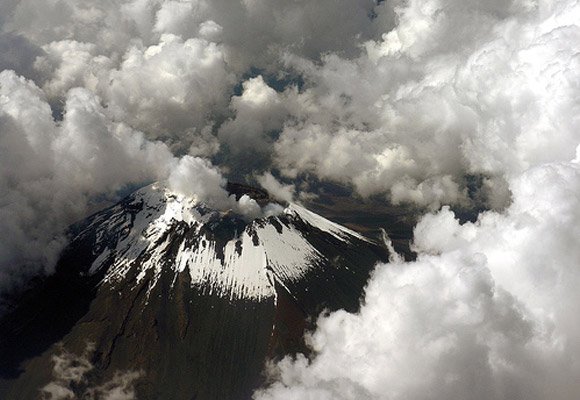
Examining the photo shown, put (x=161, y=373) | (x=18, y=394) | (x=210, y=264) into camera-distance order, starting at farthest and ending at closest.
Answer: (x=210, y=264) < (x=161, y=373) < (x=18, y=394)

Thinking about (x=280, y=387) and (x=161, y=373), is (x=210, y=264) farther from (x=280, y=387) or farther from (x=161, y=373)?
(x=280, y=387)

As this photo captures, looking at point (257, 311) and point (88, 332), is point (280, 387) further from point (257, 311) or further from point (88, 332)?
point (88, 332)

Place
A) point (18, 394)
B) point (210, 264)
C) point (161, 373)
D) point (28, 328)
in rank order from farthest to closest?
point (210, 264) < point (28, 328) < point (161, 373) < point (18, 394)

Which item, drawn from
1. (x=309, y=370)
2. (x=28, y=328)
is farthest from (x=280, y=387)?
(x=28, y=328)

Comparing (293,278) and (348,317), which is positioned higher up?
(293,278)

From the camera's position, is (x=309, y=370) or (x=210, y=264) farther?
(x=210, y=264)

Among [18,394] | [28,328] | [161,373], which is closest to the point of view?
[18,394]

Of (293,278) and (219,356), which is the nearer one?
(219,356)

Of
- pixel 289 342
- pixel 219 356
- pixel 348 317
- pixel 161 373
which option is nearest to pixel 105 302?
pixel 161 373

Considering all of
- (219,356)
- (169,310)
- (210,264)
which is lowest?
(219,356)
